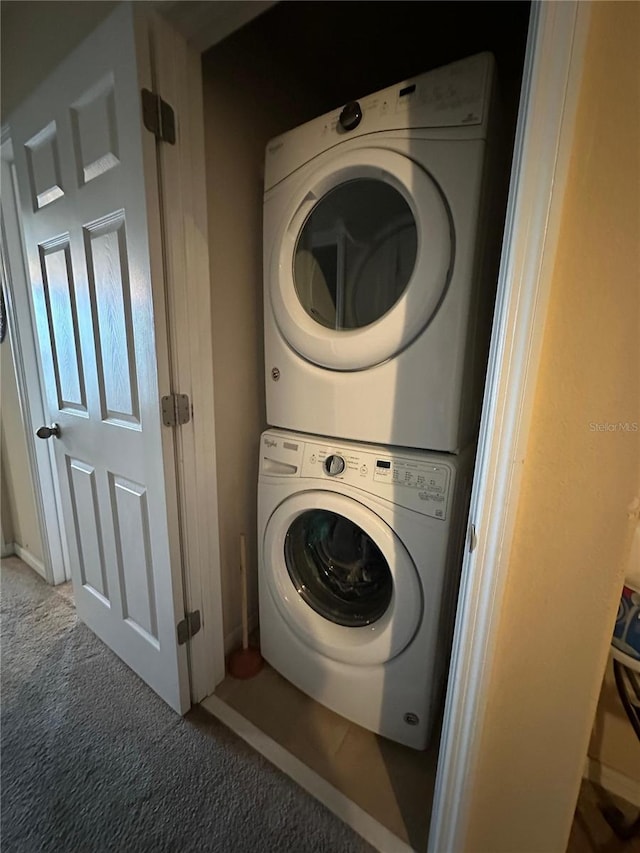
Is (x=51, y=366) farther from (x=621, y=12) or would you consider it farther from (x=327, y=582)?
(x=621, y=12)

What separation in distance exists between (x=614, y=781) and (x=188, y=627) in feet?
4.19

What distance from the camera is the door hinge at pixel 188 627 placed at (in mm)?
1140

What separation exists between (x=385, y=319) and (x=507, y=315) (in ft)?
1.22

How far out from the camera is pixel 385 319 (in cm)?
89

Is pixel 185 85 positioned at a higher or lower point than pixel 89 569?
higher

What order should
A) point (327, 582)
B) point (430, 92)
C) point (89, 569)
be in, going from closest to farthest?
point (430, 92) < point (327, 582) < point (89, 569)

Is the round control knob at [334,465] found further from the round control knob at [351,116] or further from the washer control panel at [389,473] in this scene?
the round control knob at [351,116]

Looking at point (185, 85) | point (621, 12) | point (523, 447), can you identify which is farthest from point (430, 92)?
point (523, 447)

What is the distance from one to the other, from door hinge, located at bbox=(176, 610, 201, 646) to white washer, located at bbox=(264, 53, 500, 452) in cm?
68

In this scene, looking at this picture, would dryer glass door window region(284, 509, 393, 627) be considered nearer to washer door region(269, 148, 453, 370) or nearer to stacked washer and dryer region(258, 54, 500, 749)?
stacked washer and dryer region(258, 54, 500, 749)

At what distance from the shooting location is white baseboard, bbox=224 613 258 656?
4.68ft

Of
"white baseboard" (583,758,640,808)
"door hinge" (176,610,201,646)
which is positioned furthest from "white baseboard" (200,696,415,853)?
"white baseboard" (583,758,640,808)

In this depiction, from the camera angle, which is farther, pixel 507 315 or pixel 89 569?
pixel 89 569

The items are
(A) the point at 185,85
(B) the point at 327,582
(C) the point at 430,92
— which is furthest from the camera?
(B) the point at 327,582
